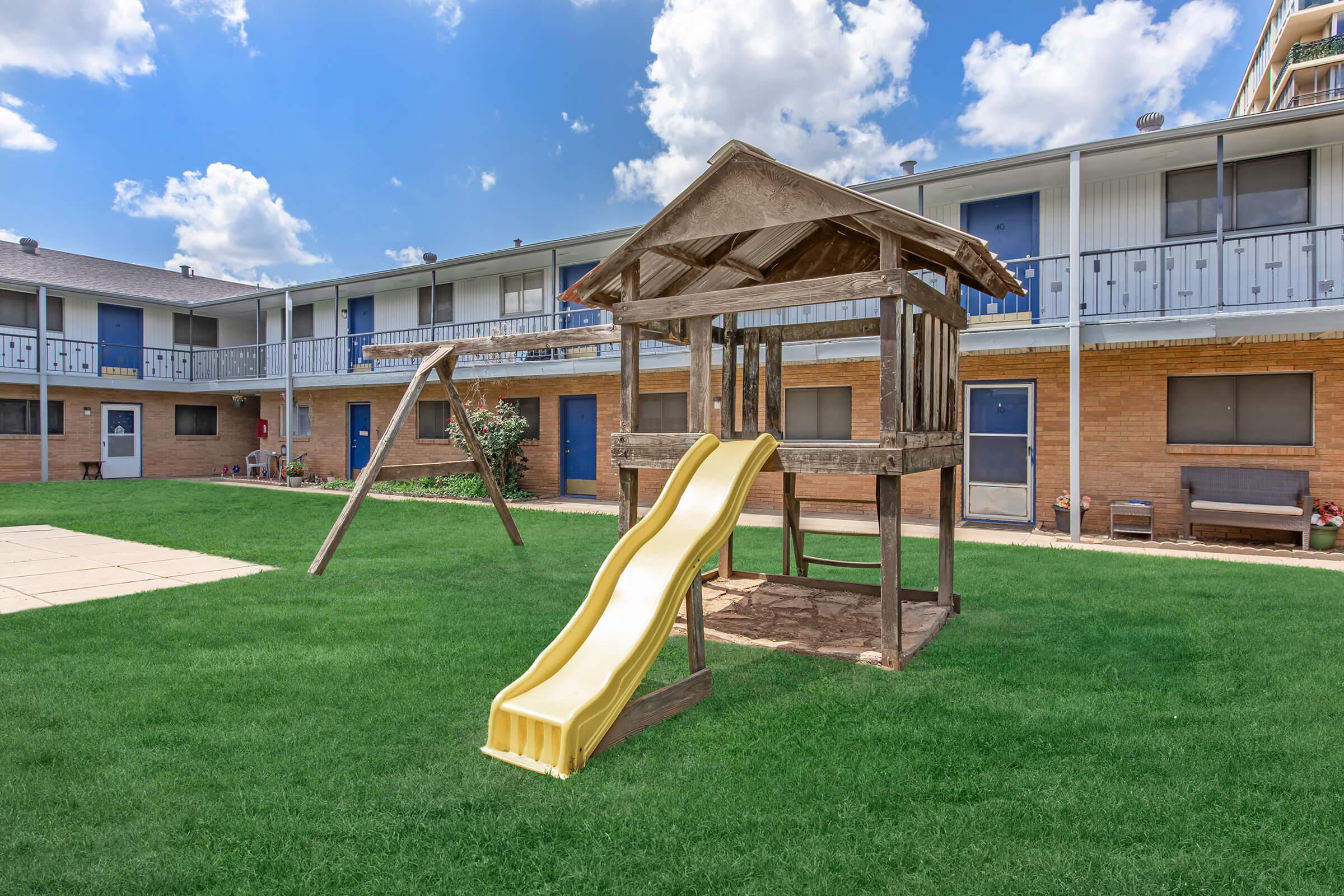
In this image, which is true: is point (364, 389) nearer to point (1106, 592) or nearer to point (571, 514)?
point (571, 514)

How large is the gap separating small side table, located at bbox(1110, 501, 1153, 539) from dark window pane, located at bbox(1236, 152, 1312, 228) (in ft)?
14.8

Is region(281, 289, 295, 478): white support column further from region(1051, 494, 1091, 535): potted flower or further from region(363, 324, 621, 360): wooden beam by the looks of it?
region(1051, 494, 1091, 535): potted flower

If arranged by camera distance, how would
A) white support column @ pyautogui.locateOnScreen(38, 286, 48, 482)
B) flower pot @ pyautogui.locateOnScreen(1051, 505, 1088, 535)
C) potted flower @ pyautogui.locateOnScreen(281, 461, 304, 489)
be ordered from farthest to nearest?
1. potted flower @ pyautogui.locateOnScreen(281, 461, 304, 489)
2. white support column @ pyautogui.locateOnScreen(38, 286, 48, 482)
3. flower pot @ pyautogui.locateOnScreen(1051, 505, 1088, 535)

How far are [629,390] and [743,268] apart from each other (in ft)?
6.45

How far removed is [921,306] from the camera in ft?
17.7

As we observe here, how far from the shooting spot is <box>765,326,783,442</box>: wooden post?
24.2ft

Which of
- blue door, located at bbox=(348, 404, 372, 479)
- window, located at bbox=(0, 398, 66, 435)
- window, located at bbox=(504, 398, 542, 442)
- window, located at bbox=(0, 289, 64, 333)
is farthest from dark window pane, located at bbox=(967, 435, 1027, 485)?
window, located at bbox=(0, 289, 64, 333)

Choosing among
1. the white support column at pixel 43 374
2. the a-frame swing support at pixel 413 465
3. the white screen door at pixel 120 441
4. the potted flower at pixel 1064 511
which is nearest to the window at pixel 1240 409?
the potted flower at pixel 1064 511

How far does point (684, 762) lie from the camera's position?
3.48 m

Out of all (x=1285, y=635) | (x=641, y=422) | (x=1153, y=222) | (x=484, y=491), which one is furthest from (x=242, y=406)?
(x=1285, y=635)

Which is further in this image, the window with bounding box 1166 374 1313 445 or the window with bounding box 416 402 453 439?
the window with bounding box 416 402 453 439

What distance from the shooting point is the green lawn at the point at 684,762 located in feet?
8.61

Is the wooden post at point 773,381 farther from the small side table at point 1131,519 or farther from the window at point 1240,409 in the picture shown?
the window at point 1240,409

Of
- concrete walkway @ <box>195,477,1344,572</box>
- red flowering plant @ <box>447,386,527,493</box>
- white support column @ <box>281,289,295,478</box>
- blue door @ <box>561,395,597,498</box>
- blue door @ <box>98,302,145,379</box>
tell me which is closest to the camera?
concrete walkway @ <box>195,477,1344,572</box>
